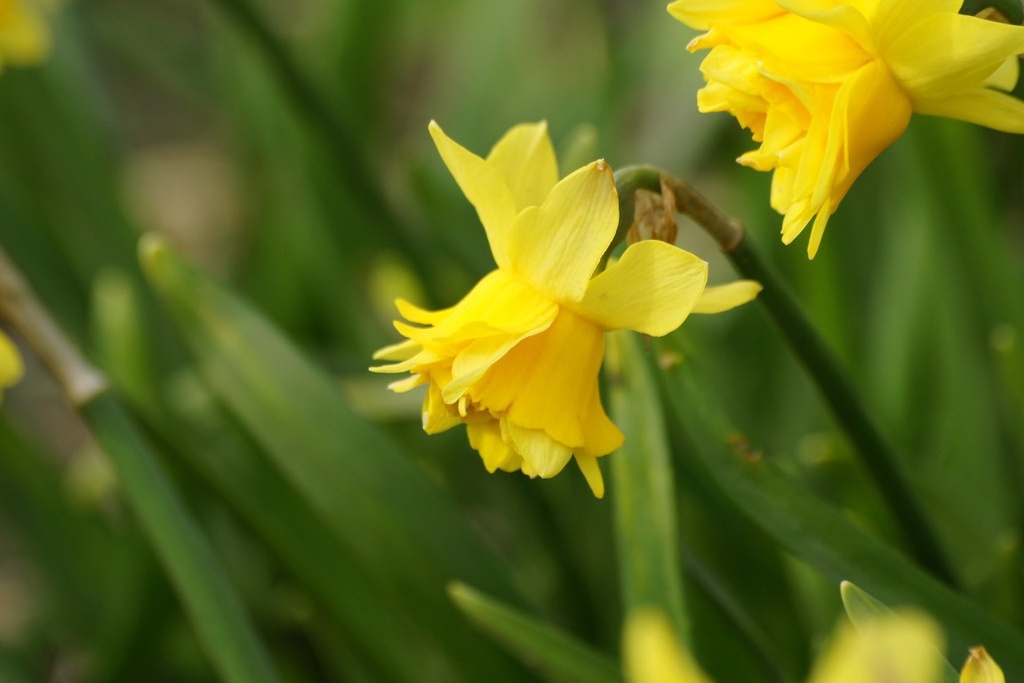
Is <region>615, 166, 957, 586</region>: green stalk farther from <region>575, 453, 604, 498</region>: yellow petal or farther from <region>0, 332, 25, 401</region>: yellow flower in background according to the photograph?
<region>0, 332, 25, 401</region>: yellow flower in background

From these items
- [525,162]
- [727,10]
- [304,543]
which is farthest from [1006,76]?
[304,543]

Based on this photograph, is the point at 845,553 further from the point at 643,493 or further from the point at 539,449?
the point at 539,449

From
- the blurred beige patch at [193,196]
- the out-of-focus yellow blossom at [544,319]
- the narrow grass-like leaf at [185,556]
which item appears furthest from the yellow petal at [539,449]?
the blurred beige patch at [193,196]

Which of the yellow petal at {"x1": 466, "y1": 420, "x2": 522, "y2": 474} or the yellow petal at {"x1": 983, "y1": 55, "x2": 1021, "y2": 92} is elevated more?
the yellow petal at {"x1": 983, "y1": 55, "x2": 1021, "y2": 92}

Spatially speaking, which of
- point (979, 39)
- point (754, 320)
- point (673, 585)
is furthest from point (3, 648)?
point (979, 39)

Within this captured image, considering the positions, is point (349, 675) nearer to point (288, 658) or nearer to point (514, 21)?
point (288, 658)

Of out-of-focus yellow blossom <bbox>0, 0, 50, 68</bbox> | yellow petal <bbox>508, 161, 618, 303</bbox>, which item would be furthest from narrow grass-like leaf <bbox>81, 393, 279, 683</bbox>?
out-of-focus yellow blossom <bbox>0, 0, 50, 68</bbox>

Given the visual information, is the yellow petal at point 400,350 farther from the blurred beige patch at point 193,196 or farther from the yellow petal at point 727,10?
the blurred beige patch at point 193,196
